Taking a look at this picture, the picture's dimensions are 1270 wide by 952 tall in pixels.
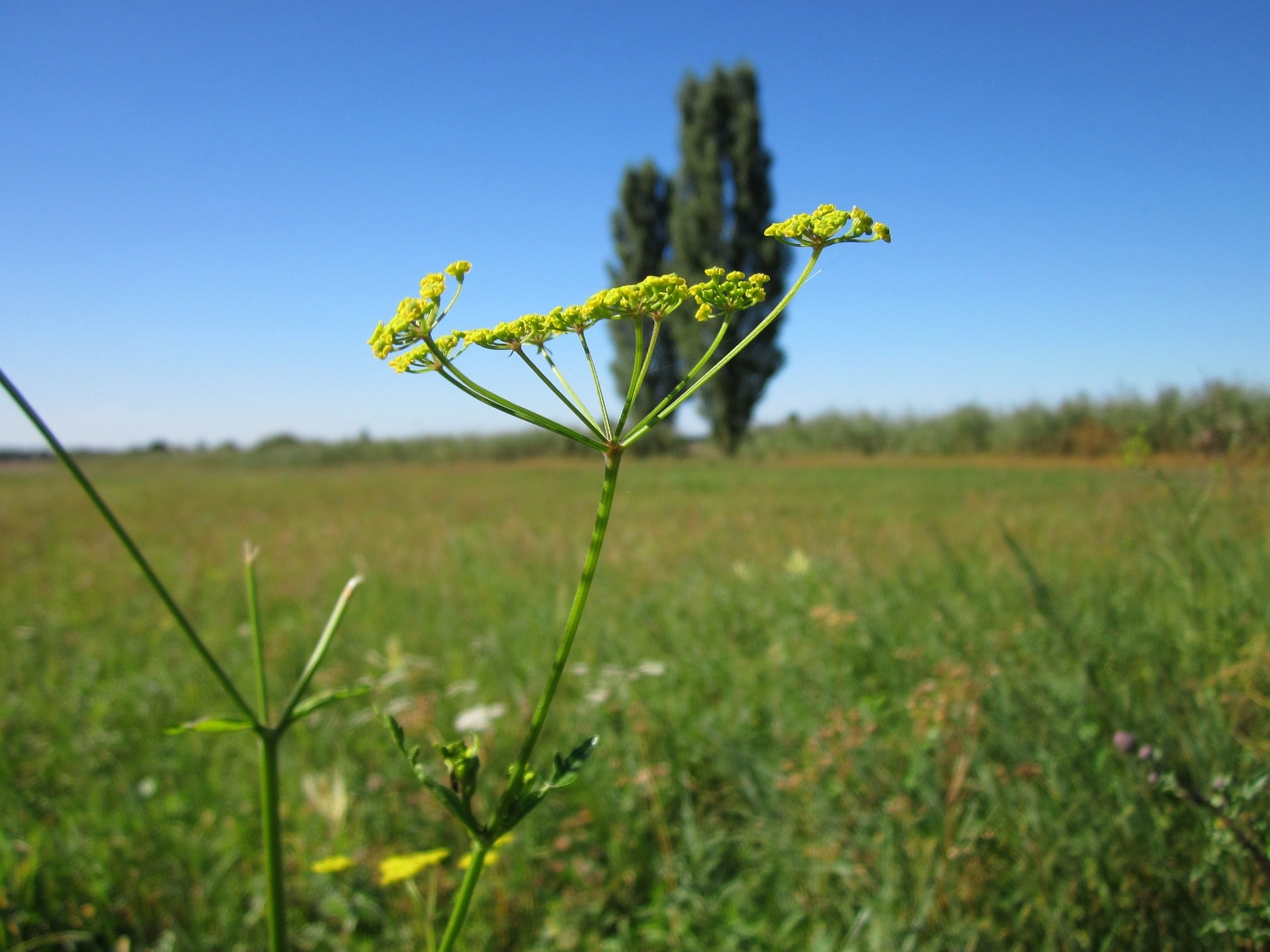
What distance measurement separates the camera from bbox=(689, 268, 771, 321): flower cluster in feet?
2.17

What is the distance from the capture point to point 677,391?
67 cm

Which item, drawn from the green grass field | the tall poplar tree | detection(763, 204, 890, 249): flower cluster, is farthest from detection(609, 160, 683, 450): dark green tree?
detection(763, 204, 890, 249): flower cluster

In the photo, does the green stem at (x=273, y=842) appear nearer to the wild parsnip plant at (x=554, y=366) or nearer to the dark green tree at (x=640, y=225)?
the wild parsnip plant at (x=554, y=366)

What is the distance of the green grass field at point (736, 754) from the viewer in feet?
4.68

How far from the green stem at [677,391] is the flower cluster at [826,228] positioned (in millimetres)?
111

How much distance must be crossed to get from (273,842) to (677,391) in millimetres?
534

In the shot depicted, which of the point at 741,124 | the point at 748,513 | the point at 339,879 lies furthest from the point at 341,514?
the point at 741,124

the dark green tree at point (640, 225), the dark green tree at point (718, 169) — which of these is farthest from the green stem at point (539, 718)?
the dark green tree at point (640, 225)

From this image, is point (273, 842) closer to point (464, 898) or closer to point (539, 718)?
point (464, 898)

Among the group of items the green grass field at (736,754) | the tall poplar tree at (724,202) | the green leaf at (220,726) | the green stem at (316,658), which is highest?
the tall poplar tree at (724,202)

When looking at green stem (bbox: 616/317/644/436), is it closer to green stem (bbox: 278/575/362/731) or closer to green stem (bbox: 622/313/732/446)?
green stem (bbox: 622/313/732/446)

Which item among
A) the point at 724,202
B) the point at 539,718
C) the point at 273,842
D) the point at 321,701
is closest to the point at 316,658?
the point at 321,701

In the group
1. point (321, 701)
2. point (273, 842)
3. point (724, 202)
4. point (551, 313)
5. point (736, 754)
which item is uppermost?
point (724, 202)

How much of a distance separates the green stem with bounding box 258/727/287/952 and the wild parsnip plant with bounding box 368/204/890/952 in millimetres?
133
